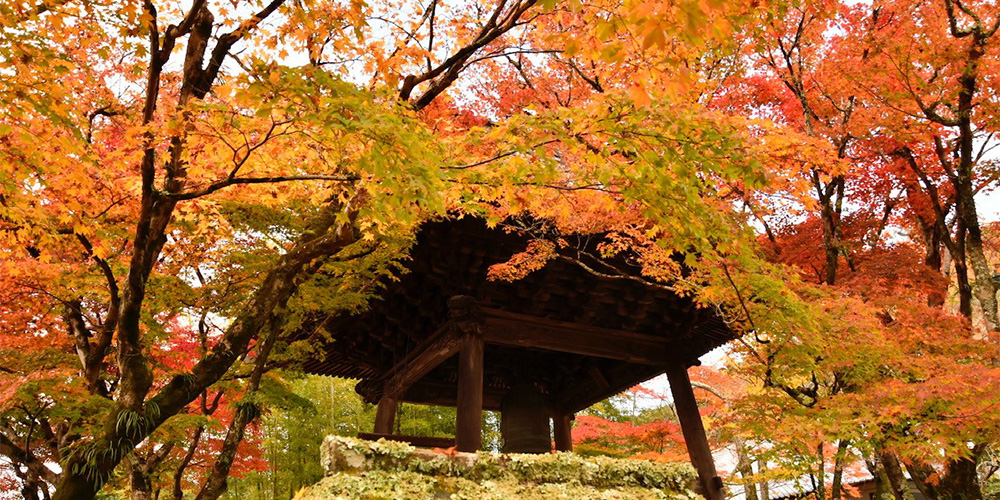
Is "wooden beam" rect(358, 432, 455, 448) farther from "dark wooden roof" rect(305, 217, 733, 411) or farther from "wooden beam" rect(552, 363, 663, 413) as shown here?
"wooden beam" rect(552, 363, 663, 413)

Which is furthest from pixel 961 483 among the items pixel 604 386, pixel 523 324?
pixel 523 324

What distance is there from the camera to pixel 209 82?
18.1 feet

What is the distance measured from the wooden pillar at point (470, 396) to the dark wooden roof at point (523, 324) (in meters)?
0.37

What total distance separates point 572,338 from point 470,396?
1.92 metres

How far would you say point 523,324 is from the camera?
7996 millimetres

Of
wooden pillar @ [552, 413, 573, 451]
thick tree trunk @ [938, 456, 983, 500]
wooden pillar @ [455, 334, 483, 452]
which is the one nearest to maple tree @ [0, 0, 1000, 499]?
thick tree trunk @ [938, 456, 983, 500]

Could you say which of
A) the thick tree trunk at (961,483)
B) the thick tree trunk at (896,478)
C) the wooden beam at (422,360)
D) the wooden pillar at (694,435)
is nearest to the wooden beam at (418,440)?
the wooden beam at (422,360)

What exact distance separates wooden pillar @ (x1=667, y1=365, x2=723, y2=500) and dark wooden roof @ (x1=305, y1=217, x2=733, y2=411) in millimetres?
275

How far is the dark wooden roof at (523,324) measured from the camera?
742 centimetres

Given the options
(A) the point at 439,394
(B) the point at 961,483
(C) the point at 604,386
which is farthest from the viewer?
(A) the point at 439,394

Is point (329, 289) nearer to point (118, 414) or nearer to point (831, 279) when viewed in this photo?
point (118, 414)

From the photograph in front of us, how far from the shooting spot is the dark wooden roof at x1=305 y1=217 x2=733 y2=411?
24.3 ft

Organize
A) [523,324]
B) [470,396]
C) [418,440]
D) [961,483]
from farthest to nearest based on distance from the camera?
1. [961,483]
2. [523,324]
3. [470,396]
4. [418,440]

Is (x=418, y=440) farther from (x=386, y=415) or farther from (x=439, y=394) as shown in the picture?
(x=439, y=394)
